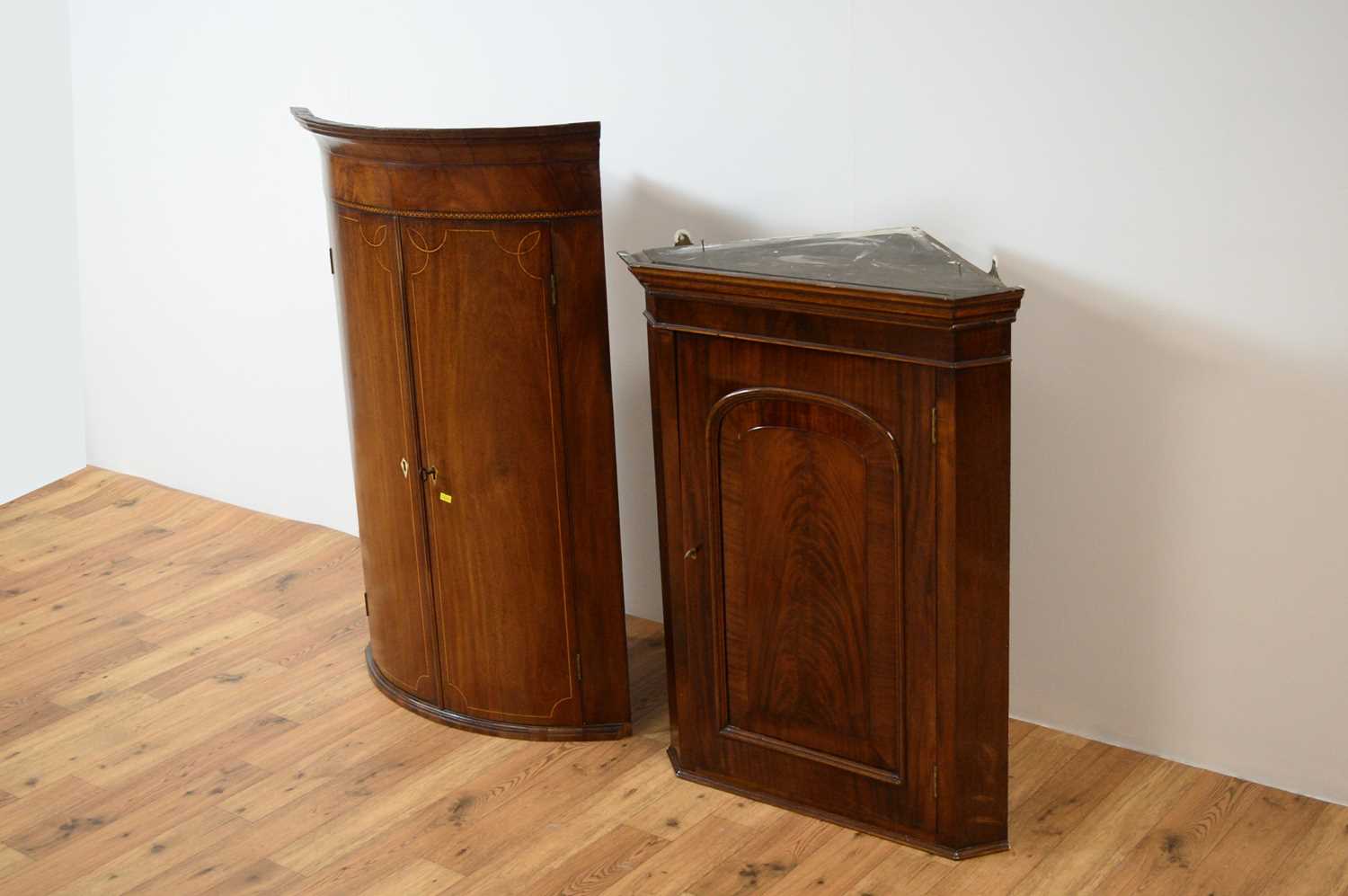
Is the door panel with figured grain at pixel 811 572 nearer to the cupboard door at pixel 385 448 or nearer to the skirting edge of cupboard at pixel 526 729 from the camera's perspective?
the skirting edge of cupboard at pixel 526 729

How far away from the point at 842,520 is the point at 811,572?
0.46ft

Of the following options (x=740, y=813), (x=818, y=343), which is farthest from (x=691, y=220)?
(x=740, y=813)

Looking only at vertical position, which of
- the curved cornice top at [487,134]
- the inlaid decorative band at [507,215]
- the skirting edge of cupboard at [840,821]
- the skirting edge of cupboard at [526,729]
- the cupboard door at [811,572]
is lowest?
the skirting edge of cupboard at [840,821]

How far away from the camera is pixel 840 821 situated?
3.13 metres

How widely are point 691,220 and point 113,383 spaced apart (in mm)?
2641

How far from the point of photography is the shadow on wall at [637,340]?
3.67 meters

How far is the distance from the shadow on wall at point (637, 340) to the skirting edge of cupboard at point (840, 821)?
29.9 inches

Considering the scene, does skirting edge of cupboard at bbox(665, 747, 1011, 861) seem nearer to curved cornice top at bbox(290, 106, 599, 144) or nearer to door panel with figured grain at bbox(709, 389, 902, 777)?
door panel with figured grain at bbox(709, 389, 902, 777)

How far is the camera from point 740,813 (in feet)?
10.5

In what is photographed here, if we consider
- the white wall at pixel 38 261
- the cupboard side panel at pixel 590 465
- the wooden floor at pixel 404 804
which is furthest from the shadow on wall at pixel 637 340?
the white wall at pixel 38 261

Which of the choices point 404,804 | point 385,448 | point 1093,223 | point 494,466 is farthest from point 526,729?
point 1093,223

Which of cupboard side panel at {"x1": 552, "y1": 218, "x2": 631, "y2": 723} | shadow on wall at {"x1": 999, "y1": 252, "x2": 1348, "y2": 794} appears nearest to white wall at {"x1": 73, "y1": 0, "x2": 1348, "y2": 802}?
shadow on wall at {"x1": 999, "y1": 252, "x2": 1348, "y2": 794}

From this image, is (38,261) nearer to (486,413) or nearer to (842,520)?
(486,413)

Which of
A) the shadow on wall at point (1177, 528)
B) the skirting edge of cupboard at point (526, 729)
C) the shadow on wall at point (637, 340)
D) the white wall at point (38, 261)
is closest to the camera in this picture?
the shadow on wall at point (1177, 528)
